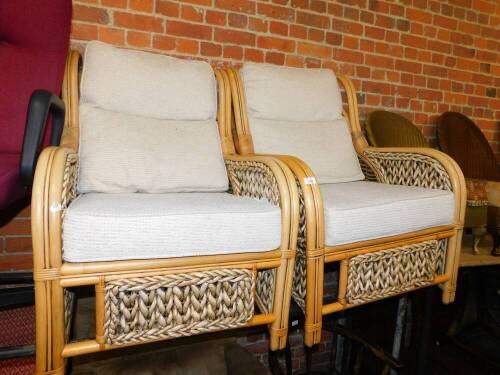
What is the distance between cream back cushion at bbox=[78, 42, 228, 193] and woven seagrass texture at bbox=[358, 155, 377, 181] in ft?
2.34

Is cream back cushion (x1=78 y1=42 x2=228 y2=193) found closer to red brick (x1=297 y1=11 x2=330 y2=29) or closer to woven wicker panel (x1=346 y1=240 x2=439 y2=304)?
woven wicker panel (x1=346 y1=240 x2=439 y2=304)

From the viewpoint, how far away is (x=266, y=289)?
3.38ft

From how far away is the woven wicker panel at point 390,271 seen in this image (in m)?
1.07

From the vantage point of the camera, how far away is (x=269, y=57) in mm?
1839

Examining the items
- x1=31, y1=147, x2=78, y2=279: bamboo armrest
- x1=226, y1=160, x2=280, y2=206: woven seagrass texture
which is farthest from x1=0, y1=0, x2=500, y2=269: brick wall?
x1=31, y1=147, x2=78, y2=279: bamboo armrest

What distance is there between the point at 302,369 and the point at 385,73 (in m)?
1.81

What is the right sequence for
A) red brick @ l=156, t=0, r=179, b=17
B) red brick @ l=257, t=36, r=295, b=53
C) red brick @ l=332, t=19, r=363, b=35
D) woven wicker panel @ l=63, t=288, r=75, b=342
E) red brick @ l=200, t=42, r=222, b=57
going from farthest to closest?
red brick @ l=332, t=19, r=363, b=35 < red brick @ l=257, t=36, r=295, b=53 < red brick @ l=200, t=42, r=222, b=57 < red brick @ l=156, t=0, r=179, b=17 < woven wicker panel @ l=63, t=288, r=75, b=342

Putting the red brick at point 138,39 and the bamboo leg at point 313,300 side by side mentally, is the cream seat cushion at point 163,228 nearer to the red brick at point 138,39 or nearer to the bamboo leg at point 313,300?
the bamboo leg at point 313,300

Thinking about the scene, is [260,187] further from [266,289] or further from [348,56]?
[348,56]

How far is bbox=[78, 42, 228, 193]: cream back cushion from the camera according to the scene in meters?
1.11

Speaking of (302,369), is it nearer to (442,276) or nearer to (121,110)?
(442,276)

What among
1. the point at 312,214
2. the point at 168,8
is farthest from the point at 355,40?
the point at 312,214

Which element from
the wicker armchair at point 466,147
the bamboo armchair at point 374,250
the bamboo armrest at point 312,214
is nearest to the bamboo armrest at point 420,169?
the bamboo armchair at point 374,250

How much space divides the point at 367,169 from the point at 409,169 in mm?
247
